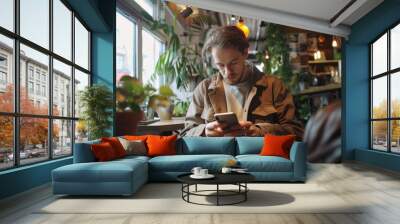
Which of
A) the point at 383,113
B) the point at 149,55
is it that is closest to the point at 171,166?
the point at 149,55

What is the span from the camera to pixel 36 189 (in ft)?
17.6

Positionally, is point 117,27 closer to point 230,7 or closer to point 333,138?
point 230,7

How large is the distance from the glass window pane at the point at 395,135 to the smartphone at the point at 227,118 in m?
3.15

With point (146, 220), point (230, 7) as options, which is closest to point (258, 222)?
point (146, 220)

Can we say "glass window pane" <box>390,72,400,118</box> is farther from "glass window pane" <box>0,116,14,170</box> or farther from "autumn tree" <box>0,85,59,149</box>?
"glass window pane" <box>0,116,14,170</box>

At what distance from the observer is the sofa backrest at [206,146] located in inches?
263

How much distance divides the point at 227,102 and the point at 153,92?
159 centimetres

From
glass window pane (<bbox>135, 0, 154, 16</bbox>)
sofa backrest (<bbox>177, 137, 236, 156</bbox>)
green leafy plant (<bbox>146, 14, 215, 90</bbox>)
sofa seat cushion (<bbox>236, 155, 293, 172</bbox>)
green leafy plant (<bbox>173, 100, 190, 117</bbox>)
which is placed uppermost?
glass window pane (<bbox>135, 0, 154, 16</bbox>)

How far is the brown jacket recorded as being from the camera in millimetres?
7969

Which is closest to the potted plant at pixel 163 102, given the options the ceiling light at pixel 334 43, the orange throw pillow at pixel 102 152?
the orange throw pillow at pixel 102 152

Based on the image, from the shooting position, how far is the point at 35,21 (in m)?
5.71

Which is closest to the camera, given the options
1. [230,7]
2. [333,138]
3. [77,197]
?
[77,197]

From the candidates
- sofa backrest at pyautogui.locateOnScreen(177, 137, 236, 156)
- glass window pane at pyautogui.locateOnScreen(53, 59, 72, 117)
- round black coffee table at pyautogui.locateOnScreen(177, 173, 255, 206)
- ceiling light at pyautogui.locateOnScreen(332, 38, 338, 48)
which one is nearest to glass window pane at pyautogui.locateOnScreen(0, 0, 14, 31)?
glass window pane at pyautogui.locateOnScreen(53, 59, 72, 117)

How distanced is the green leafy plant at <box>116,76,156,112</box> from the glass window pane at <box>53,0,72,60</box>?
1.50 m
